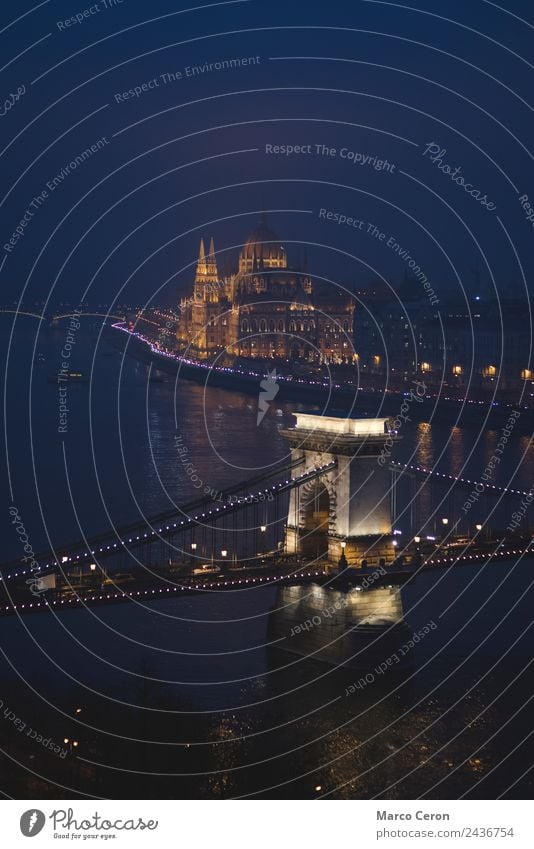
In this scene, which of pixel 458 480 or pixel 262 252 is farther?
pixel 262 252

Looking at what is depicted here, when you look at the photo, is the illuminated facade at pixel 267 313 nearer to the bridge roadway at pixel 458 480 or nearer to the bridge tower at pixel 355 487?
the bridge roadway at pixel 458 480

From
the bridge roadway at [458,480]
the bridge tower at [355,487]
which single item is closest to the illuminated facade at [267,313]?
the bridge roadway at [458,480]

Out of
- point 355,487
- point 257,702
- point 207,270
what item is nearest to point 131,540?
point 355,487

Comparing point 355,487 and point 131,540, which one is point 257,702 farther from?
point 355,487
